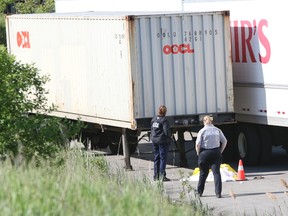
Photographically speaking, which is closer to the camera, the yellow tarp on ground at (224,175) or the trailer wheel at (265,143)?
the yellow tarp on ground at (224,175)

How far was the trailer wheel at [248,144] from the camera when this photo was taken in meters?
22.0

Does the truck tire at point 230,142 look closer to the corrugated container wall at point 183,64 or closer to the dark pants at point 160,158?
the corrugated container wall at point 183,64

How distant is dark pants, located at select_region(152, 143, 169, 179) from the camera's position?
1972cm

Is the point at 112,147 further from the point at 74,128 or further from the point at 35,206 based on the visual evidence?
the point at 35,206

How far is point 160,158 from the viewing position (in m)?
19.8

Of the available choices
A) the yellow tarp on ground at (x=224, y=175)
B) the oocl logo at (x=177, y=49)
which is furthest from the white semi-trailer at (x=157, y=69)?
the yellow tarp on ground at (x=224, y=175)

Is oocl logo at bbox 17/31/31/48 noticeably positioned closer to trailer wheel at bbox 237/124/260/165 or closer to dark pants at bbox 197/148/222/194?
trailer wheel at bbox 237/124/260/165

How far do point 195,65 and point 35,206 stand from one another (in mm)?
13082

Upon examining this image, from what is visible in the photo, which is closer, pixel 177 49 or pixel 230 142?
pixel 177 49

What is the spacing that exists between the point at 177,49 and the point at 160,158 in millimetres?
2572

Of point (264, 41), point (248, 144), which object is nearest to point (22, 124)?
point (264, 41)

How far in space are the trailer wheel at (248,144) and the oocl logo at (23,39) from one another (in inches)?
266

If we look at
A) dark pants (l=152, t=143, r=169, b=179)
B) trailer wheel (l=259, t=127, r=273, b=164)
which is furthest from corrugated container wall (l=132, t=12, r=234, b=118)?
dark pants (l=152, t=143, r=169, b=179)

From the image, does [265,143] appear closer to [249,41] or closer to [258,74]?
[258,74]
